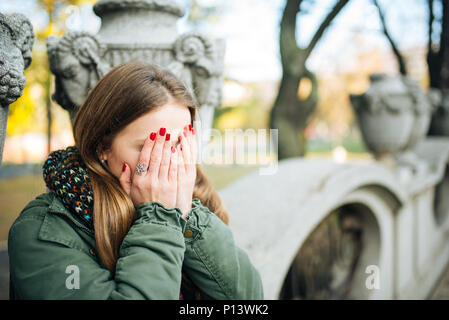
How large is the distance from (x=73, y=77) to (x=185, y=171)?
109 cm

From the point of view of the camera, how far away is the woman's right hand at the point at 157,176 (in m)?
1.47

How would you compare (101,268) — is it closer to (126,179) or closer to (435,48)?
(126,179)

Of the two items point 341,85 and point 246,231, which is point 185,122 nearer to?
point 246,231

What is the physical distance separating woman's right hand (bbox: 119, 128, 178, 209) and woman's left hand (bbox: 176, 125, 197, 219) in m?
0.04

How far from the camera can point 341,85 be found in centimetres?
2741

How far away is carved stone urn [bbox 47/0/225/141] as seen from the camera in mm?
2197

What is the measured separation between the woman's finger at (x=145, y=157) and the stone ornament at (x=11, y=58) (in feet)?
1.59

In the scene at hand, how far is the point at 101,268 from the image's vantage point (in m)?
1.37

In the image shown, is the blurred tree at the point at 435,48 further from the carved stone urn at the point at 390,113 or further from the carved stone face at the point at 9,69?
the carved stone face at the point at 9,69

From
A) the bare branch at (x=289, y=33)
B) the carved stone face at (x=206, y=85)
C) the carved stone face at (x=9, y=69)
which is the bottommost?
the carved stone face at (x=9, y=69)

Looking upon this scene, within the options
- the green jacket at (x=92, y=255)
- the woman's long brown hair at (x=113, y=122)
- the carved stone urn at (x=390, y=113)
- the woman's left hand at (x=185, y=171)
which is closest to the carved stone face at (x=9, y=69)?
the woman's long brown hair at (x=113, y=122)

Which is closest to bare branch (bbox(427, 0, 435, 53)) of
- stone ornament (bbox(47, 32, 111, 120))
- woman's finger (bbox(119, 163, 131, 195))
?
stone ornament (bbox(47, 32, 111, 120))

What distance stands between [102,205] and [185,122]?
0.47 m
